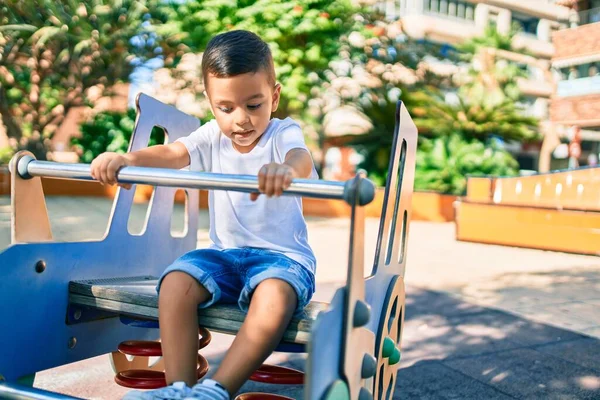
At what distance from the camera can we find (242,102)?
67.5 inches

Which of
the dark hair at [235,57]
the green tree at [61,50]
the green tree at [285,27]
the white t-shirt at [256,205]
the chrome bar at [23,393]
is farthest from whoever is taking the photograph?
the green tree at [61,50]

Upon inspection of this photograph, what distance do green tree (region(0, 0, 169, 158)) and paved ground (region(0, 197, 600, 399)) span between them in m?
6.97

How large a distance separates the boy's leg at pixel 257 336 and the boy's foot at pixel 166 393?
79mm

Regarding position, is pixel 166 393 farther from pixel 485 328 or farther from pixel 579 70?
pixel 579 70

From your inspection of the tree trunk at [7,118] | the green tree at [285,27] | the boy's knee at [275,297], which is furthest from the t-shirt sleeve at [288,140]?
the tree trunk at [7,118]

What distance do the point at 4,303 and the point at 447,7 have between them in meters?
39.6

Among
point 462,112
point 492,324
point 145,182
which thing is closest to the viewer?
point 145,182

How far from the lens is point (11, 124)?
13430mm

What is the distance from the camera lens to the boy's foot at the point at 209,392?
133cm

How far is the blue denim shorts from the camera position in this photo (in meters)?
1.56

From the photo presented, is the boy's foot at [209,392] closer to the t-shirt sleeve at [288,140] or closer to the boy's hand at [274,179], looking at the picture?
the boy's hand at [274,179]

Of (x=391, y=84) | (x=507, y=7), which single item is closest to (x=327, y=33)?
(x=391, y=84)

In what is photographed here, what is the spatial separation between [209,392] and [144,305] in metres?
0.43

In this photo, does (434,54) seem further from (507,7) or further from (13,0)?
(507,7)
